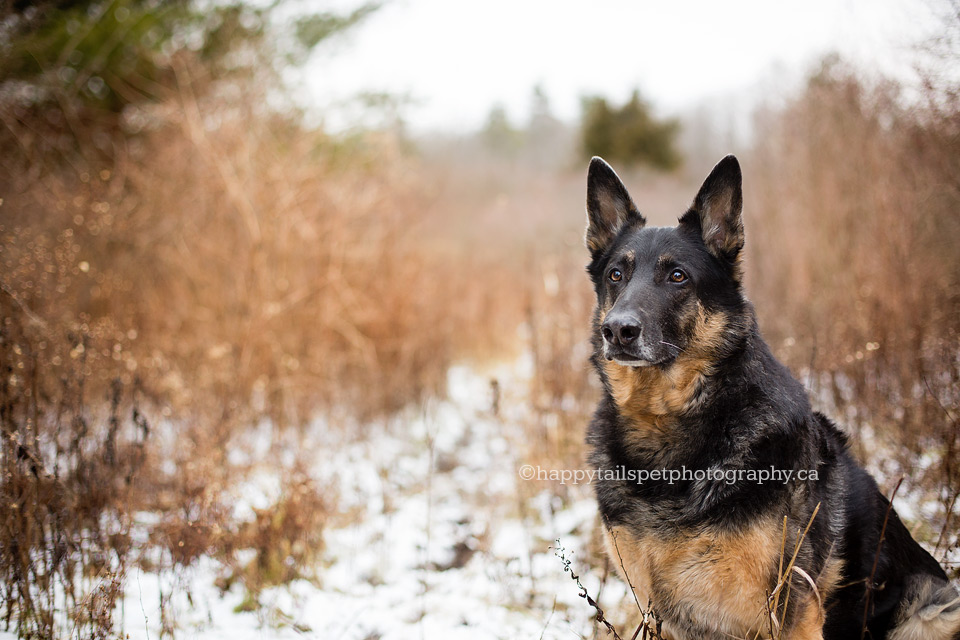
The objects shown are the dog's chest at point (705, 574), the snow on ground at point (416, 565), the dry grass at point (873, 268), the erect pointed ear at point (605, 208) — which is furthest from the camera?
the dry grass at point (873, 268)

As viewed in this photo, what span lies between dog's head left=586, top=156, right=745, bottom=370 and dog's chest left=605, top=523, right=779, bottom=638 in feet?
2.77

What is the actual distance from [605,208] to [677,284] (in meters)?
0.72

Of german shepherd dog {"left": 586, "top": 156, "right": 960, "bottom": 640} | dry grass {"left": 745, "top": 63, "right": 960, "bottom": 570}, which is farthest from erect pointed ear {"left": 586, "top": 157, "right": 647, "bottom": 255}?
dry grass {"left": 745, "top": 63, "right": 960, "bottom": 570}

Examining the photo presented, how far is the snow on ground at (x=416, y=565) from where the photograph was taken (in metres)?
3.49

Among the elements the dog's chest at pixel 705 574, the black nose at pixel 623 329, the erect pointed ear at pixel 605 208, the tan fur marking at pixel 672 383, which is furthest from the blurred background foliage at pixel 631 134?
the dog's chest at pixel 705 574

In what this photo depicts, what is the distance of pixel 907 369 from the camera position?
5238 millimetres

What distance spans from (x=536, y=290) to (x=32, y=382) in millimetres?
8414

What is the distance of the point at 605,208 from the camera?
337 centimetres

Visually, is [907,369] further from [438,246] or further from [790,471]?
[438,246]

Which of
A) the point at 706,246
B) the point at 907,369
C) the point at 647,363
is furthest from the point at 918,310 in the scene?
the point at 647,363

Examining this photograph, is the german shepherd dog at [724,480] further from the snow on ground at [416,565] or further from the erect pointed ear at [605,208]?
the snow on ground at [416,565]

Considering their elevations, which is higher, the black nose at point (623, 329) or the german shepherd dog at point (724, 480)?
the black nose at point (623, 329)

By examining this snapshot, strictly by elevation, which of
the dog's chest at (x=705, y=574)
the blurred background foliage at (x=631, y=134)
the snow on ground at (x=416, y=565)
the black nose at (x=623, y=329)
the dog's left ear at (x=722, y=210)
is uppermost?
the blurred background foliage at (x=631, y=134)

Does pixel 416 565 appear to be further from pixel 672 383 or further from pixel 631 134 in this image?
pixel 631 134
